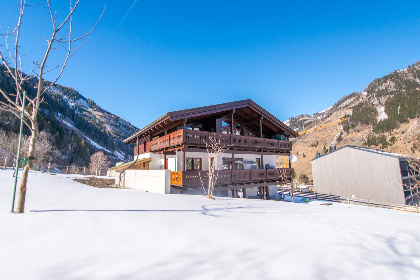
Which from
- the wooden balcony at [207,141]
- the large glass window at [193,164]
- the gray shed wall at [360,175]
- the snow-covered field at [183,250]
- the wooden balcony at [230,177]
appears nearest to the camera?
the snow-covered field at [183,250]

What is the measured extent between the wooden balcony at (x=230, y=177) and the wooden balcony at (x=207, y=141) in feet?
7.35

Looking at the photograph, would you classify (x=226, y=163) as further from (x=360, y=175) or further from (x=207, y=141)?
(x=360, y=175)

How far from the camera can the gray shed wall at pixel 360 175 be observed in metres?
25.2

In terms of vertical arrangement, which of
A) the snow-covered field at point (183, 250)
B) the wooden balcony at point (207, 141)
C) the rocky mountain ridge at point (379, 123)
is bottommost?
the snow-covered field at point (183, 250)

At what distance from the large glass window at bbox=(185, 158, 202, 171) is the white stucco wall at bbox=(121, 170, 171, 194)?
4507mm

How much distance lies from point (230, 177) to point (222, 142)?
2932 millimetres

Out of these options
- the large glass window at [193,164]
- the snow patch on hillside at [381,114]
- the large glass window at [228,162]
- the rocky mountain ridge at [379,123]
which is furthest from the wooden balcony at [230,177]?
the snow patch on hillside at [381,114]

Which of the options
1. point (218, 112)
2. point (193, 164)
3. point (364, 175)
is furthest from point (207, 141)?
point (364, 175)

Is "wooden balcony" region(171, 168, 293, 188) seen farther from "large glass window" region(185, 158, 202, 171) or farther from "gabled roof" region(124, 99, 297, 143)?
"gabled roof" region(124, 99, 297, 143)

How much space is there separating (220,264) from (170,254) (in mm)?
761

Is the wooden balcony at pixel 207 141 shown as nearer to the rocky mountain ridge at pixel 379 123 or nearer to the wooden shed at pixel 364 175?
the wooden shed at pixel 364 175

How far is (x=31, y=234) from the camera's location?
3.48 m

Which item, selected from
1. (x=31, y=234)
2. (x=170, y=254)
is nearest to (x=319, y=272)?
(x=170, y=254)

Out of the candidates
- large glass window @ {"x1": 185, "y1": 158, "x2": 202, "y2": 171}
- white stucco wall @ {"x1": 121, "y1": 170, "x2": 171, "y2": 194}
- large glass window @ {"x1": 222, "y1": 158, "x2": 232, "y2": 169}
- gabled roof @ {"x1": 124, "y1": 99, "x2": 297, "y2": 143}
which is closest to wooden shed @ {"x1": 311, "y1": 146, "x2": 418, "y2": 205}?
gabled roof @ {"x1": 124, "y1": 99, "x2": 297, "y2": 143}
